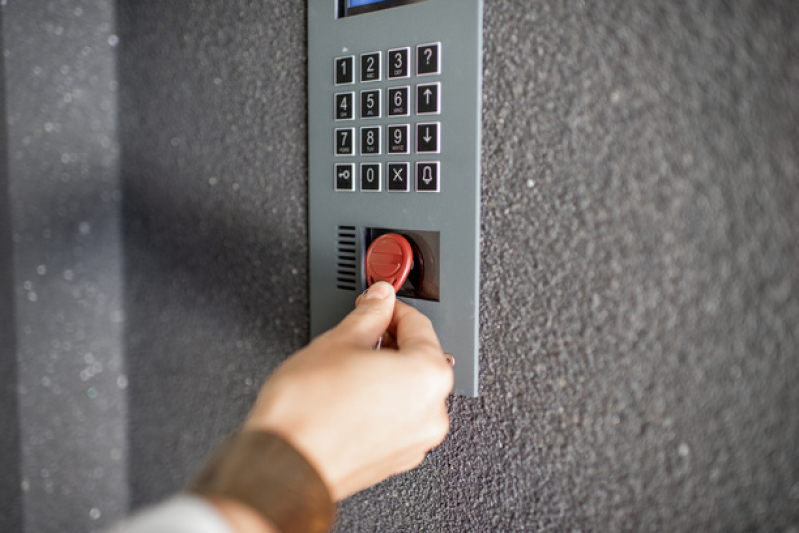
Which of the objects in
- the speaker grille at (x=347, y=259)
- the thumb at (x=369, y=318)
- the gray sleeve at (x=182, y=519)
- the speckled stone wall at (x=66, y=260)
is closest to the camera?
the gray sleeve at (x=182, y=519)

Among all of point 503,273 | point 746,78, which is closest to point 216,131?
point 503,273

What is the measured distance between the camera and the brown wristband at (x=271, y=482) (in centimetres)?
31

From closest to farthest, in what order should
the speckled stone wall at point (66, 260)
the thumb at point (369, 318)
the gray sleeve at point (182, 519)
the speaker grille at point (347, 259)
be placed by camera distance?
1. the gray sleeve at point (182, 519)
2. the thumb at point (369, 318)
3. the speaker grille at point (347, 259)
4. the speckled stone wall at point (66, 260)

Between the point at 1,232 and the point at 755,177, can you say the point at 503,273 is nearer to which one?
the point at 755,177

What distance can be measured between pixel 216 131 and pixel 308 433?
394 millimetres

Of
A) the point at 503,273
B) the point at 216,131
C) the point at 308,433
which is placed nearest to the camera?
the point at 308,433

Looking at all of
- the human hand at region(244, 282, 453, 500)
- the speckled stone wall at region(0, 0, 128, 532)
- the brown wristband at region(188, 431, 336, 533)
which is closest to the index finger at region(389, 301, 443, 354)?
the human hand at region(244, 282, 453, 500)

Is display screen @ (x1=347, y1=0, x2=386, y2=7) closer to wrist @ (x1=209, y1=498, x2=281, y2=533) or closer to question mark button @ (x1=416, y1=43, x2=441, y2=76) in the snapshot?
question mark button @ (x1=416, y1=43, x2=441, y2=76)

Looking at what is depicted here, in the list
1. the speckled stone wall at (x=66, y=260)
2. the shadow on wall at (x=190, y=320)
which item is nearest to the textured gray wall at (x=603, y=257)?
the shadow on wall at (x=190, y=320)

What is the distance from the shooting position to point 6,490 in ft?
2.16

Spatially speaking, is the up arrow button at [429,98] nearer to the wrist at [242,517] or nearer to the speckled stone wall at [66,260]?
the wrist at [242,517]

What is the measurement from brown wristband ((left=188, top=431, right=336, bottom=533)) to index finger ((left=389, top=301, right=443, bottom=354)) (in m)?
0.12

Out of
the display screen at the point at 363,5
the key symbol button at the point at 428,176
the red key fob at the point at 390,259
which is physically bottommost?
the red key fob at the point at 390,259

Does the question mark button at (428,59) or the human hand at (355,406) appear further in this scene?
the question mark button at (428,59)
